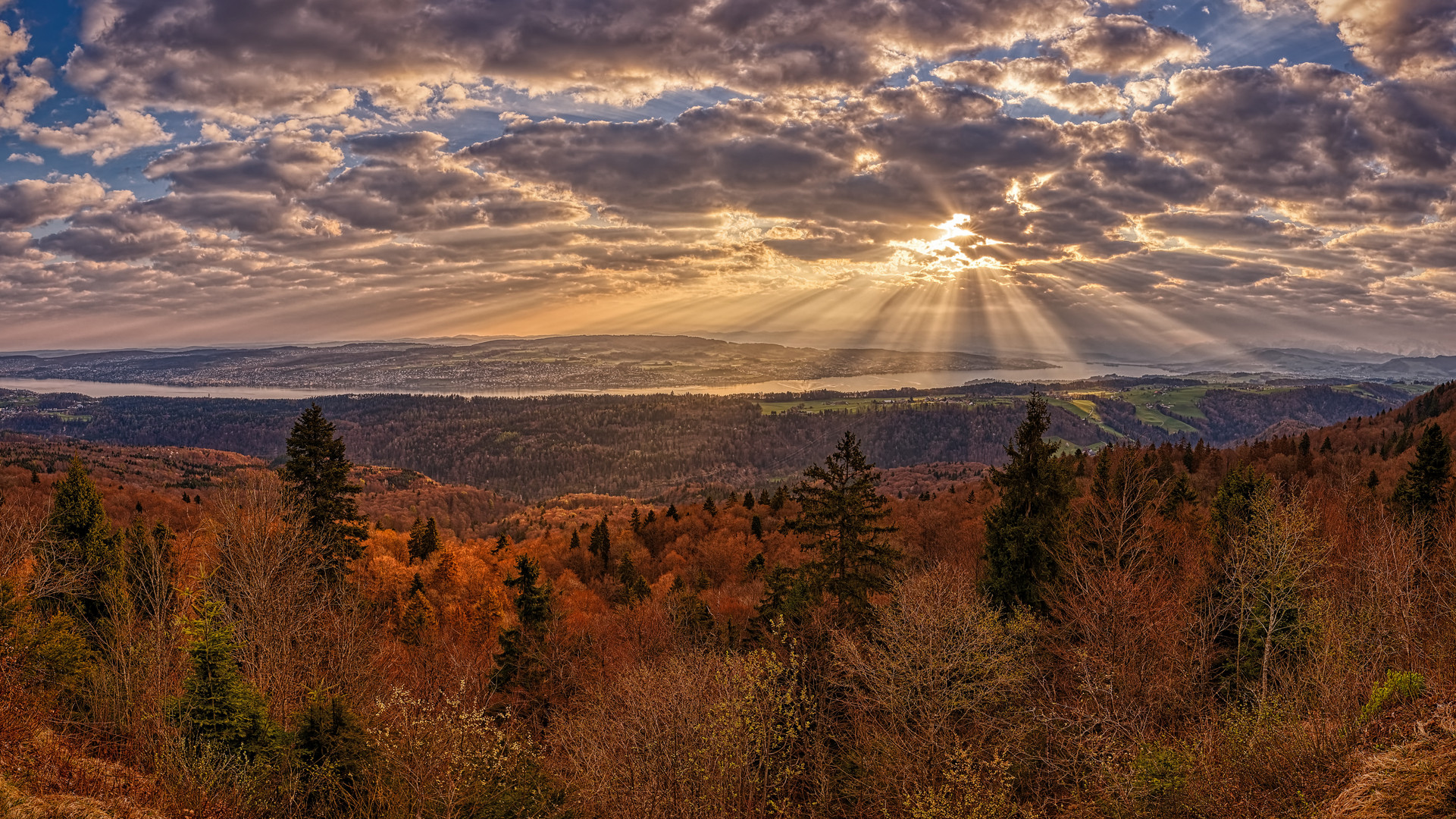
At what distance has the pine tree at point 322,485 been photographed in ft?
106

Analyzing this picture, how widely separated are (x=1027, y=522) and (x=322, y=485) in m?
31.6

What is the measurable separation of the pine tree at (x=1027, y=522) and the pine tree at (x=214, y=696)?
26447 millimetres

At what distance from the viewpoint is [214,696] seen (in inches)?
696

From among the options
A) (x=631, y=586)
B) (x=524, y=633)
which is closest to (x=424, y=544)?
(x=631, y=586)

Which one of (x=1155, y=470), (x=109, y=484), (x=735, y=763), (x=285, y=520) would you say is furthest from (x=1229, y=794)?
(x=109, y=484)

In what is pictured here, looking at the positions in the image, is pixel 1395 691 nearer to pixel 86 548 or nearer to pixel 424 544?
pixel 86 548

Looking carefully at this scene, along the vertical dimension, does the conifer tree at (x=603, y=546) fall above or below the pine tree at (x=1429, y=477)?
below

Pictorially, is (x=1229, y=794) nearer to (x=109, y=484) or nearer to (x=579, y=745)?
(x=579, y=745)

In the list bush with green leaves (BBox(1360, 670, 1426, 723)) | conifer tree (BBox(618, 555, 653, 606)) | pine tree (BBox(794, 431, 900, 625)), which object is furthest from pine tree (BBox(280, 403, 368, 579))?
bush with green leaves (BBox(1360, 670, 1426, 723))

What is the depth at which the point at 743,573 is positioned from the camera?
232 feet

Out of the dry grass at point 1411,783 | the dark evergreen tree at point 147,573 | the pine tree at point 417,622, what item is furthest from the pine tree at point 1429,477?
the dark evergreen tree at point 147,573

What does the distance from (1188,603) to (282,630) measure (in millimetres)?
35244

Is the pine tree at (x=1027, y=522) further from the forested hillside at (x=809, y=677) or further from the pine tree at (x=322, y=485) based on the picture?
the pine tree at (x=322, y=485)

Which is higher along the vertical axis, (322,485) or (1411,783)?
(322,485)
